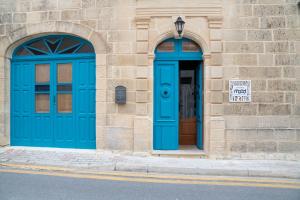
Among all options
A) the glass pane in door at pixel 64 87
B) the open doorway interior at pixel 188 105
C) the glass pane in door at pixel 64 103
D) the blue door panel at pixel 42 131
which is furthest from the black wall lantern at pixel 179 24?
the blue door panel at pixel 42 131

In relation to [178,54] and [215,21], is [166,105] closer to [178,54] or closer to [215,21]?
[178,54]

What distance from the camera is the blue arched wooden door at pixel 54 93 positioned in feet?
23.0

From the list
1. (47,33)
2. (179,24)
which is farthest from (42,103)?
(179,24)

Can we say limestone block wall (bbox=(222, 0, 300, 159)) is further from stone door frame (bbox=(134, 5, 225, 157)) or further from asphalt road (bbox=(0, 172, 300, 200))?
asphalt road (bbox=(0, 172, 300, 200))

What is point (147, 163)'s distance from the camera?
5738mm

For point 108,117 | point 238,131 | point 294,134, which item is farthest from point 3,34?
point 294,134

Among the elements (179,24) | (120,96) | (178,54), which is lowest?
(120,96)

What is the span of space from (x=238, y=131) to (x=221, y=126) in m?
0.51

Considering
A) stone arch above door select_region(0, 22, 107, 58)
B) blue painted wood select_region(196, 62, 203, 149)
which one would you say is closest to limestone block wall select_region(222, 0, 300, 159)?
blue painted wood select_region(196, 62, 203, 149)

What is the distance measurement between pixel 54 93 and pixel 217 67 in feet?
16.3

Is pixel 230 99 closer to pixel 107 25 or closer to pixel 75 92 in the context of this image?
pixel 107 25

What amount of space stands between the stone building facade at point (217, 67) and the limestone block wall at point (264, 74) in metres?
0.03

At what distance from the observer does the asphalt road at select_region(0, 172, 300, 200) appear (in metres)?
3.92

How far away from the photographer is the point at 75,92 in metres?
7.04
